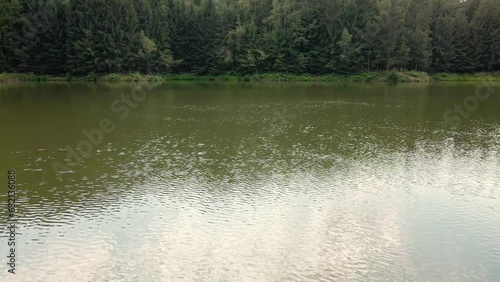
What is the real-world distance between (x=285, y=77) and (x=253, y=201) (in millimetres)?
Result: 59699

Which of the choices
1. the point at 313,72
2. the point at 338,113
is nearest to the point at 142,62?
the point at 313,72

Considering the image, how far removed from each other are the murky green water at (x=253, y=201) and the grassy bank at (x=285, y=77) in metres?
40.3

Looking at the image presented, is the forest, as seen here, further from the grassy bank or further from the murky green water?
the murky green water

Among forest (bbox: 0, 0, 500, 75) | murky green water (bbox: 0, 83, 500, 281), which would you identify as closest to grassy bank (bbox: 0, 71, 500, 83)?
forest (bbox: 0, 0, 500, 75)

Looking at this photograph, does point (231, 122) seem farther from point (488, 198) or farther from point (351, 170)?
point (488, 198)

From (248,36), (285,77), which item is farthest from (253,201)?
(248,36)

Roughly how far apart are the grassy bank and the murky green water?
40293 millimetres

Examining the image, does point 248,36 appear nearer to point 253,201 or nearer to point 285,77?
point 285,77

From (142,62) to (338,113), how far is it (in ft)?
149

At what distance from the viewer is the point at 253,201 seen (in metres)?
13.7

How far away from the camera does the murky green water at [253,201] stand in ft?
32.4

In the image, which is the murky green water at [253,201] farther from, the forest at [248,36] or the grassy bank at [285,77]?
the forest at [248,36]

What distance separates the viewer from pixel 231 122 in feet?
92.4

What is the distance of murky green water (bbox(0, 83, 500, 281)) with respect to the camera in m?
9.88
